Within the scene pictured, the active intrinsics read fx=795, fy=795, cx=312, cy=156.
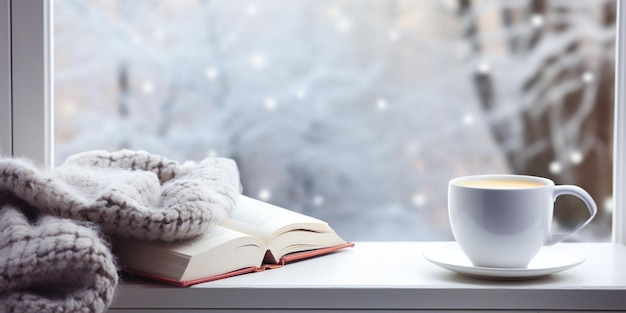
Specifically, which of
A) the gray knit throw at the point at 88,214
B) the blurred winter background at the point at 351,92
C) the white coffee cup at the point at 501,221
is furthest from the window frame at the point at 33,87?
the white coffee cup at the point at 501,221

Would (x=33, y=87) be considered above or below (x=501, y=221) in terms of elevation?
above

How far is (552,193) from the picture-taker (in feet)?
3.54

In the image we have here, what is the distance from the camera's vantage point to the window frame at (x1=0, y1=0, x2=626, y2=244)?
4.20 feet

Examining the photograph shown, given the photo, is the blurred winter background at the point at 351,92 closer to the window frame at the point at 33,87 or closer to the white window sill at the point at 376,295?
the window frame at the point at 33,87

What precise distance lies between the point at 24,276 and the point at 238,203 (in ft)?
1.39

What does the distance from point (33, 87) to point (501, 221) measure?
0.77 meters

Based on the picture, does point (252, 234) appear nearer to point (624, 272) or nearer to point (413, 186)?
point (413, 186)

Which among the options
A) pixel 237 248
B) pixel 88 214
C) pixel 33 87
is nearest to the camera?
A: pixel 88 214

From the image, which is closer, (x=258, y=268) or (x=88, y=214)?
(x=88, y=214)

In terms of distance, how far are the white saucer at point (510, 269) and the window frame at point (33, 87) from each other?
0.22m

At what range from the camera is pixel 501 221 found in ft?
3.42

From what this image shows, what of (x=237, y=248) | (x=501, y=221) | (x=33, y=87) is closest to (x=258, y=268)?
(x=237, y=248)

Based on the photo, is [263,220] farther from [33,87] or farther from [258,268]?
[33,87]

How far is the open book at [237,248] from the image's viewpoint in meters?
1.05
